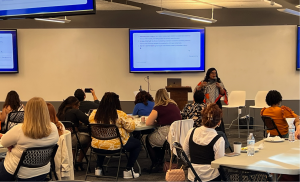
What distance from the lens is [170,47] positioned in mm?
9820

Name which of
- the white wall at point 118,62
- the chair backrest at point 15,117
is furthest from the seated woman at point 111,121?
the white wall at point 118,62

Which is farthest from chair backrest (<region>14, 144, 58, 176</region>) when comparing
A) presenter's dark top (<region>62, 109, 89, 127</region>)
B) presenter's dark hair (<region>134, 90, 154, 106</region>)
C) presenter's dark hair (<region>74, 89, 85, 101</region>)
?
presenter's dark hair (<region>74, 89, 85, 101</region>)

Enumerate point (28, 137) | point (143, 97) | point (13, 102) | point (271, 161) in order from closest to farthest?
point (271, 161)
point (28, 137)
point (13, 102)
point (143, 97)

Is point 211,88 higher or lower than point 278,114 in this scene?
higher

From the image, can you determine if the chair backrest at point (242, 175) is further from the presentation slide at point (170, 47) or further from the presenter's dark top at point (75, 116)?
the presentation slide at point (170, 47)

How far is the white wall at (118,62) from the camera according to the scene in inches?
389

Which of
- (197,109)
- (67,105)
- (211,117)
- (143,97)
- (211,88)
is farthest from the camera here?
(211,88)

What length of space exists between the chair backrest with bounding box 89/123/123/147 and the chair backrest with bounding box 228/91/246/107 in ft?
16.8

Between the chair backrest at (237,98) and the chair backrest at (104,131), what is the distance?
5.12m

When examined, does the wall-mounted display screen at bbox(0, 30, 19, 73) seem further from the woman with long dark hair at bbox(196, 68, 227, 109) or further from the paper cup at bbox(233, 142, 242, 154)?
the paper cup at bbox(233, 142, 242, 154)

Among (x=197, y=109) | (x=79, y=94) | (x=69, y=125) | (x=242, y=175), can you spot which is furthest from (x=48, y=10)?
(x=79, y=94)

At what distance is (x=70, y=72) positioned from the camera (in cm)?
1003

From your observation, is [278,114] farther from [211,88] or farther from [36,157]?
[36,157]

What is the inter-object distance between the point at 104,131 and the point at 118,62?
535 centimetres
